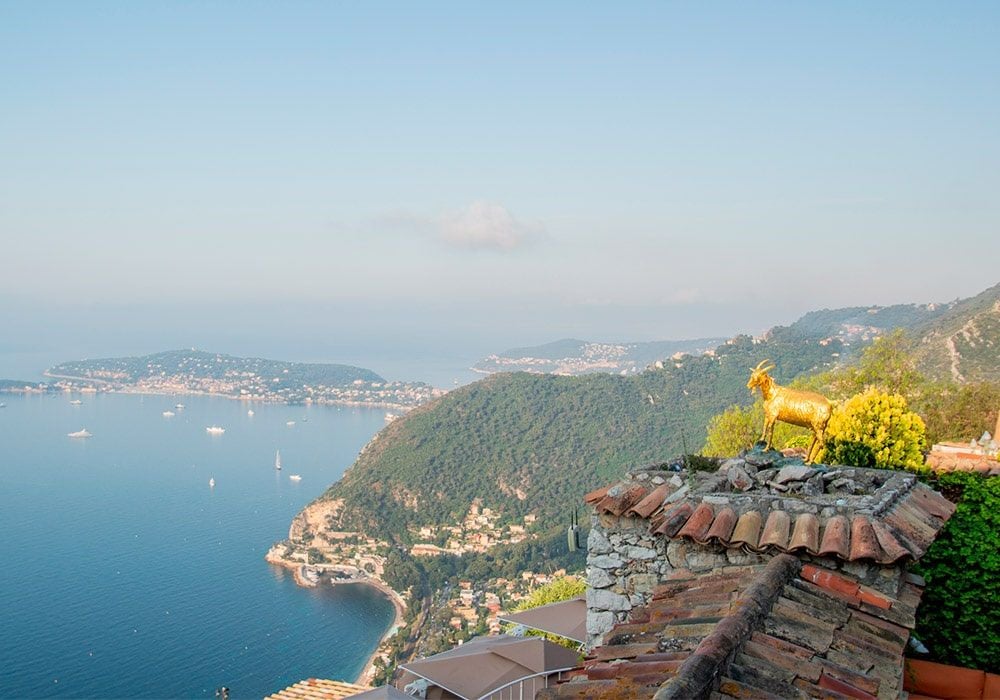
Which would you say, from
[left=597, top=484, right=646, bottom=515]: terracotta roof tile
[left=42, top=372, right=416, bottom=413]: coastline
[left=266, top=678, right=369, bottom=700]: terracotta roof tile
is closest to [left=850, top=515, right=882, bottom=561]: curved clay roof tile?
[left=597, top=484, right=646, bottom=515]: terracotta roof tile

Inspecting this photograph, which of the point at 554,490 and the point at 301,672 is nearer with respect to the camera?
the point at 301,672

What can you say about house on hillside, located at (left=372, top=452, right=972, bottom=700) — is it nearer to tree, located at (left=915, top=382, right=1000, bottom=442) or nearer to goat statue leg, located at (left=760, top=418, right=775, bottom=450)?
goat statue leg, located at (left=760, top=418, right=775, bottom=450)

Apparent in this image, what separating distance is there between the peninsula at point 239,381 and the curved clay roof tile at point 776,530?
13376cm

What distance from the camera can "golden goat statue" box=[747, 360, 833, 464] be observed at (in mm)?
6918

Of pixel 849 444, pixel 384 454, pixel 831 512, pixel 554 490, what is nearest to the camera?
pixel 831 512

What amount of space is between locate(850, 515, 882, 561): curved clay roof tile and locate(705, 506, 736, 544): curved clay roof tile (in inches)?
24.1

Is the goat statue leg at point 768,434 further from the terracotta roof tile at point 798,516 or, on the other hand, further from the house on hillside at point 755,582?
the terracotta roof tile at point 798,516

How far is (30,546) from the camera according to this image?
56.1m

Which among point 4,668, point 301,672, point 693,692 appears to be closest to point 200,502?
point 4,668

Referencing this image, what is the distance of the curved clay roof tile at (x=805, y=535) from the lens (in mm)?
3686

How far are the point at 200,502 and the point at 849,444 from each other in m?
71.4

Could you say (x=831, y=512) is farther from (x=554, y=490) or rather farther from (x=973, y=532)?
(x=554, y=490)

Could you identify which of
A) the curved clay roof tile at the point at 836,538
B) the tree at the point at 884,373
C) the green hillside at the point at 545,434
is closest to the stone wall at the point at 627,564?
the curved clay roof tile at the point at 836,538

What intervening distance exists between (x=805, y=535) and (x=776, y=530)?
0.16 metres
